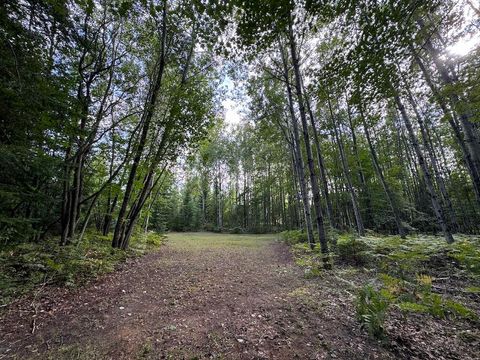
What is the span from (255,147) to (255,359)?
73.7 feet

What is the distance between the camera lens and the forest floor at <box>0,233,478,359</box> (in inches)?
95.1

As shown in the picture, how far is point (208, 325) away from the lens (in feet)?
10.0

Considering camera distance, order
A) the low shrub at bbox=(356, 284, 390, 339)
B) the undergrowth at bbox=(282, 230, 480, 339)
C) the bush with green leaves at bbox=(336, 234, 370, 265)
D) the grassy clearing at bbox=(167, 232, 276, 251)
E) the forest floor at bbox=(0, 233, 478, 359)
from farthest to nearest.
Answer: the grassy clearing at bbox=(167, 232, 276, 251) < the bush with green leaves at bbox=(336, 234, 370, 265) < the undergrowth at bbox=(282, 230, 480, 339) < the low shrub at bbox=(356, 284, 390, 339) < the forest floor at bbox=(0, 233, 478, 359)

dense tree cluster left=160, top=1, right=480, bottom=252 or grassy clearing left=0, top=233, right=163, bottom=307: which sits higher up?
dense tree cluster left=160, top=1, right=480, bottom=252

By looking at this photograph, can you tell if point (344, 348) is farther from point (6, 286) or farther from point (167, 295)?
point (6, 286)

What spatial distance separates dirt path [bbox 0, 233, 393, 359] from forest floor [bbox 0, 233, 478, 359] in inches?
0.5

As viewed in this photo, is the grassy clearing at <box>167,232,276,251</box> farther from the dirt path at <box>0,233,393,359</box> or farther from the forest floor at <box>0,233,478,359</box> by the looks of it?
the forest floor at <box>0,233,478,359</box>

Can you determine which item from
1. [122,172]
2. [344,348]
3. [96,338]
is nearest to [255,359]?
[344,348]

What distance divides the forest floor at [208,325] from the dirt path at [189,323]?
0.01 metres

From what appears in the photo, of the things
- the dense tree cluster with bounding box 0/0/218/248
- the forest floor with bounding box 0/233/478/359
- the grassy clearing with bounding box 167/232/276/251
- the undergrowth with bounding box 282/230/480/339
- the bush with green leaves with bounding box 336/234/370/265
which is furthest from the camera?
the grassy clearing with bounding box 167/232/276/251

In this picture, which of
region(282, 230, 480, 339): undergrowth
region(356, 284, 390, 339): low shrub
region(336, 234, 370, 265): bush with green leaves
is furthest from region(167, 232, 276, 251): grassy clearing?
region(356, 284, 390, 339): low shrub

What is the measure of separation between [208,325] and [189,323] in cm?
31

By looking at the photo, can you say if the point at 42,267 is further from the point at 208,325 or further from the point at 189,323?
the point at 208,325

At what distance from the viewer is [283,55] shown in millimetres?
8094
